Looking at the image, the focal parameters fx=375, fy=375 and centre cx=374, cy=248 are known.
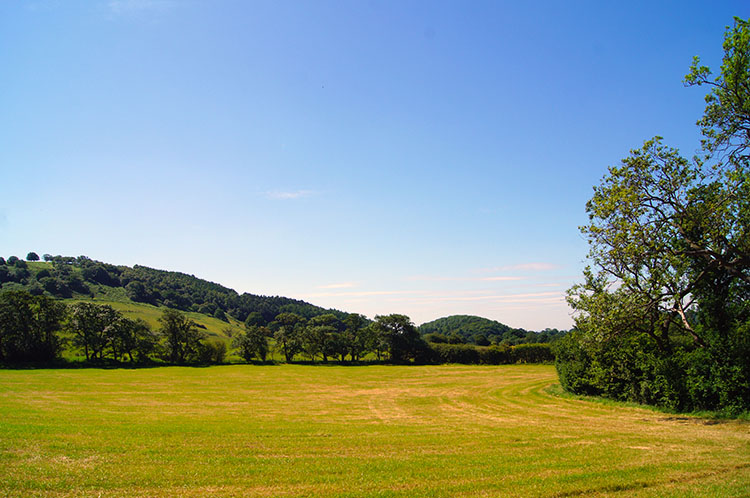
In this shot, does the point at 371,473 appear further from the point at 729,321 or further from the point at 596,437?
the point at 729,321

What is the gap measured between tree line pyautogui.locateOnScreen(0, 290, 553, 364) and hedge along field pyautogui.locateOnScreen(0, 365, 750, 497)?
199 feet

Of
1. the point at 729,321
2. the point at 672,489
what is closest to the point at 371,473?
the point at 672,489

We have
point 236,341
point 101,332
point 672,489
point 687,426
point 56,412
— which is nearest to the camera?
point 672,489

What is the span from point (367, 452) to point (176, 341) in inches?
3489

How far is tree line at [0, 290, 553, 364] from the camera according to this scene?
243 feet

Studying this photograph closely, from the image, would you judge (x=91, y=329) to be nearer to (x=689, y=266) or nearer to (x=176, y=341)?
(x=176, y=341)

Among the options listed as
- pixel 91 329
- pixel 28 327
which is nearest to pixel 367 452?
pixel 91 329

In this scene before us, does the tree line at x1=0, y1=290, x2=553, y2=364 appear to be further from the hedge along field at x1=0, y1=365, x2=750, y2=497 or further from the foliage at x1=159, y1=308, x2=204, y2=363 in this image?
the hedge along field at x1=0, y1=365, x2=750, y2=497

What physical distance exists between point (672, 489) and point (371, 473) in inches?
334

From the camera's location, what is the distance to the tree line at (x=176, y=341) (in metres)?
74.2

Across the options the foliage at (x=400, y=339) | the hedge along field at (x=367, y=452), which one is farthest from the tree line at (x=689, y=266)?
the foliage at (x=400, y=339)

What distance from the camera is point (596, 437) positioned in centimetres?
1742

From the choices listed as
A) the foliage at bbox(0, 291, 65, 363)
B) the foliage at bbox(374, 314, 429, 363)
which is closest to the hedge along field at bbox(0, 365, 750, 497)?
the foliage at bbox(0, 291, 65, 363)

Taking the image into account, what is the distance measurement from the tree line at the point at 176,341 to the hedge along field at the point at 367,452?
60.5 metres
